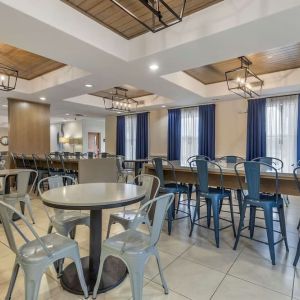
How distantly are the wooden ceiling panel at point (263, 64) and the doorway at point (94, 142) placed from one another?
8609 mm

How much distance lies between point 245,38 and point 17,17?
8.51 ft

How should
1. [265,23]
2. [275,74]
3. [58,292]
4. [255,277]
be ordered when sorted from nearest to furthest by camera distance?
[58,292] < [255,277] < [265,23] < [275,74]

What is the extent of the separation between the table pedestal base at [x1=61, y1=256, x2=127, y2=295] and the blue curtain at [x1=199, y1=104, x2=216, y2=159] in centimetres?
536

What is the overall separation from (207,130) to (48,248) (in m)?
6.16

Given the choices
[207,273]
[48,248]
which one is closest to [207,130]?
[207,273]

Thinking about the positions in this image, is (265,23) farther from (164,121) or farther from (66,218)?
(164,121)

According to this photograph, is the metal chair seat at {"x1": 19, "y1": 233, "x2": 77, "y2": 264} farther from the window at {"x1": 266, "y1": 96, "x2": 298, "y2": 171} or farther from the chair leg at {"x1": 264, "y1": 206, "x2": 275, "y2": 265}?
the window at {"x1": 266, "y1": 96, "x2": 298, "y2": 171}

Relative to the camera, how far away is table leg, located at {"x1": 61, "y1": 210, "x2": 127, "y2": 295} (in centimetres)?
195

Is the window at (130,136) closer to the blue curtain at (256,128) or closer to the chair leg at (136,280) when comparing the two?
the blue curtain at (256,128)

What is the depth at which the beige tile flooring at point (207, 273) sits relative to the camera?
1889 mm

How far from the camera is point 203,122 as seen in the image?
23.7 feet

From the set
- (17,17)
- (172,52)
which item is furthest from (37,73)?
(172,52)

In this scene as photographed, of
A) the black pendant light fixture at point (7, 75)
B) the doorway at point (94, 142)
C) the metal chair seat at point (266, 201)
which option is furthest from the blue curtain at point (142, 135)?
the metal chair seat at point (266, 201)

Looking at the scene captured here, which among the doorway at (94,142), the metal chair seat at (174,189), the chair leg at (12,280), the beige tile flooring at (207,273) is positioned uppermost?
the doorway at (94,142)
